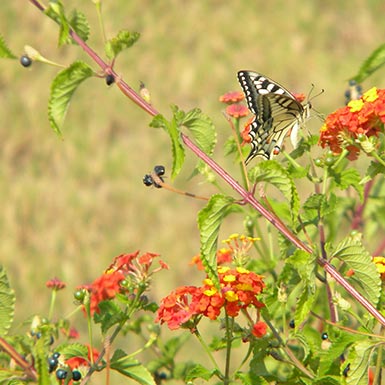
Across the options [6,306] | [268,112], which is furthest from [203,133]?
[6,306]

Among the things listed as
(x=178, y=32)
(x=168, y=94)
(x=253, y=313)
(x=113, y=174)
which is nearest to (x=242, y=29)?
(x=178, y=32)

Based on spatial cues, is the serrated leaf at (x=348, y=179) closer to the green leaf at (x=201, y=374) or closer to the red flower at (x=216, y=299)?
the red flower at (x=216, y=299)

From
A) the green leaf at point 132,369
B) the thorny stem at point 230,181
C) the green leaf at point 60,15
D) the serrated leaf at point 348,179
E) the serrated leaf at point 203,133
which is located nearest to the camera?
the green leaf at point 60,15

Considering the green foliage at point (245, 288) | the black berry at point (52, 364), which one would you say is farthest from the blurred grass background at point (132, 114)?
the black berry at point (52, 364)

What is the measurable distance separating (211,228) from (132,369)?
0.45m

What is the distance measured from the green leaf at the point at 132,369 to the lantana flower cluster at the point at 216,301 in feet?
0.42

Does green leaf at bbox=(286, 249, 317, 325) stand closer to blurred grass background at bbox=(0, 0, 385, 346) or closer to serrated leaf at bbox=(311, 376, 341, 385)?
serrated leaf at bbox=(311, 376, 341, 385)

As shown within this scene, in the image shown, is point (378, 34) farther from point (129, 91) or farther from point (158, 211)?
point (129, 91)

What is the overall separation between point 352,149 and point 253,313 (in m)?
0.57

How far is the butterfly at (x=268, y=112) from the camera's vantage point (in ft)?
8.28

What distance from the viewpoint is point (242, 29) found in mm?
10500

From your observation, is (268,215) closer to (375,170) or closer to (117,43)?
(375,170)

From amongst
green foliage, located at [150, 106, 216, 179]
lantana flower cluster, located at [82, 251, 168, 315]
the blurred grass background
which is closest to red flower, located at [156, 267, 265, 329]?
lantana flower cluster, located at [82, 251, 168, 315]

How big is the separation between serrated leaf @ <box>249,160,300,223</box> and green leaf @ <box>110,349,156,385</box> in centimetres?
54
